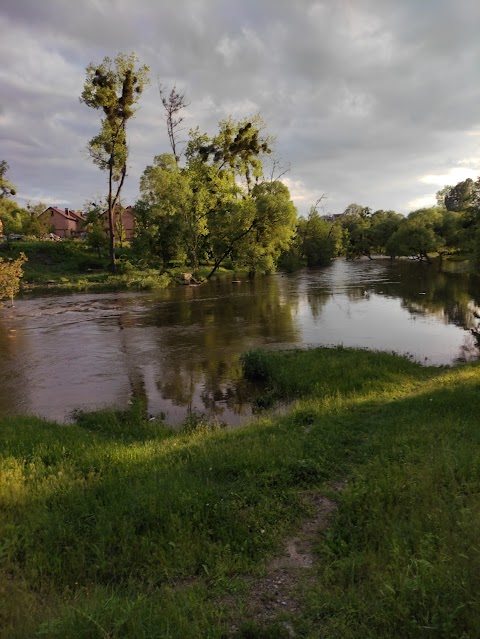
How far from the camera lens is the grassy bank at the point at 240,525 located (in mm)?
4102

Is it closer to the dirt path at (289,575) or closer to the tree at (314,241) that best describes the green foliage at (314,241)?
the tree at (314,241)

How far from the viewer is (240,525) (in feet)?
20.0

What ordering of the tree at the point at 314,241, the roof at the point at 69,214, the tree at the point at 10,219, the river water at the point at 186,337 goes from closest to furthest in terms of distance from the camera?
the river water at the point at 186,337
the tree at the point at 10,219
the tree at the point at 314,241
the roof at the point at 69,214

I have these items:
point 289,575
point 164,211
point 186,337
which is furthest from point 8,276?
point 289,575

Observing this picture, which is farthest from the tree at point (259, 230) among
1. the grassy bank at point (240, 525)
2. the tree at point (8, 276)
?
the grassy bank at point (240, 525)

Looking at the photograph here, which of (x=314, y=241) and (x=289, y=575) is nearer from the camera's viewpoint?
(x=289, y=575)

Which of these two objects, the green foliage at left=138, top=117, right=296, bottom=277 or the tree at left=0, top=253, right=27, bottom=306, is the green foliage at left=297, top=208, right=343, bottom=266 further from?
the tree at left=0, top=253, right=27, bottom=306

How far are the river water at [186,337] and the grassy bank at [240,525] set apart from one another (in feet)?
11.6

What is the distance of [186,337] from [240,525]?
17429mm

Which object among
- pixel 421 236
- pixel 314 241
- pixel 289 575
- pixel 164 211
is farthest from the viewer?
pixel 314 241

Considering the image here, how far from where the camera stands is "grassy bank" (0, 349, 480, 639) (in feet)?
13.5

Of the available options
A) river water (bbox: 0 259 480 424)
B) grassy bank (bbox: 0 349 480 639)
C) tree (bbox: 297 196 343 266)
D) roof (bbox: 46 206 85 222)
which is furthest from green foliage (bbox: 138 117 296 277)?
roof (bbox: 46 206 85 222)

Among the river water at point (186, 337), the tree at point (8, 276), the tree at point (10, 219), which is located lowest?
the river water at point (186, 337)

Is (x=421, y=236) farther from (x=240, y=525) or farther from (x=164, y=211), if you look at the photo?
(x=240, y=525)
